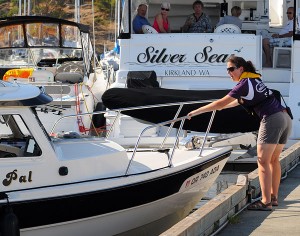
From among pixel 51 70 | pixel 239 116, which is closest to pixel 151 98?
pixel 239 116

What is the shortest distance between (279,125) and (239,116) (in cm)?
237

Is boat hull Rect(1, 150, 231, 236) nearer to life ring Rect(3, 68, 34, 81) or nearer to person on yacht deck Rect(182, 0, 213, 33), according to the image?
person on yacht deck Rect(182, 0, 213, 33)

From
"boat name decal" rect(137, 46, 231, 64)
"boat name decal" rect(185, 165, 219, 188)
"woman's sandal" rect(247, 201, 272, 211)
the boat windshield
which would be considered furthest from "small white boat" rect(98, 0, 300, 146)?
"woman's sandal" rect(247, 201, 272, 211)

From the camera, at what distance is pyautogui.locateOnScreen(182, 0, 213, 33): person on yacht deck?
15.5 m

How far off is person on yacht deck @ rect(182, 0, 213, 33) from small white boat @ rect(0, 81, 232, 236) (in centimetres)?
636

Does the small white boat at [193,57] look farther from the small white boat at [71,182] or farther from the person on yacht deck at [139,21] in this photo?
the small white boat at [71,182]

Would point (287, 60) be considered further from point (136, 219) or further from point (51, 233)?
point (51, 233)

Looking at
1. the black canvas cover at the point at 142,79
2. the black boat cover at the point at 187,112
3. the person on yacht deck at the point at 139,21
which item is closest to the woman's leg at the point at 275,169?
the black boat cover at the point at 187,112

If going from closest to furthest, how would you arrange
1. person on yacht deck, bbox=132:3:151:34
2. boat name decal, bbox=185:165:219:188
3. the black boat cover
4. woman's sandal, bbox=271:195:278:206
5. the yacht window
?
1. the yacht window
2. woman's sandal, bbox=271:195:278:206
3. boat name decal, bbox=185:165:219:188
4. the black boat cover
5. person on yacht deck, bbox=132:3:151:34

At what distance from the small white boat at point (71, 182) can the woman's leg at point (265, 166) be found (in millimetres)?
844

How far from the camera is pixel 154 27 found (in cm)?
1555

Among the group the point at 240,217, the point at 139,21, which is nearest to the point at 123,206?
the point at 240,217

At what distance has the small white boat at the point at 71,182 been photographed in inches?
320

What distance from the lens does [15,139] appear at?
8.65 meters
